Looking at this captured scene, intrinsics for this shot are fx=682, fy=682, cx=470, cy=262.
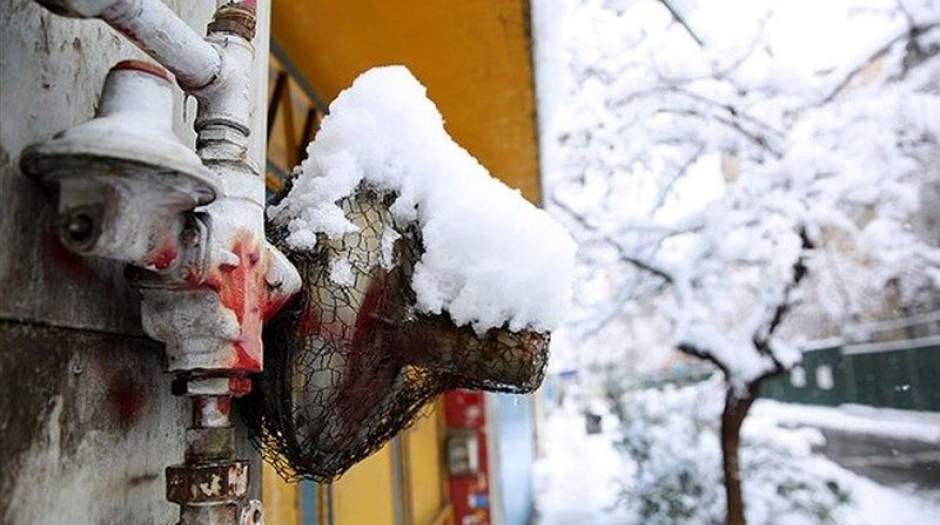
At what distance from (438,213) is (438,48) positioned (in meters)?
1.68

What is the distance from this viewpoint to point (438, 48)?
8.46 ft

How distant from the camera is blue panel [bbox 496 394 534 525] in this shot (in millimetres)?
8461

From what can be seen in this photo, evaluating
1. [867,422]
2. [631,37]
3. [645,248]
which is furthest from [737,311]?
[867,422]

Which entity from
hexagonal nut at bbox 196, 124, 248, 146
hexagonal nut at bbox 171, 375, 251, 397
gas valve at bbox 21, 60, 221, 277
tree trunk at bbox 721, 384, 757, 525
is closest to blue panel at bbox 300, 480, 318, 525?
hexagonal nut at bbox 171, 375, 251, 397

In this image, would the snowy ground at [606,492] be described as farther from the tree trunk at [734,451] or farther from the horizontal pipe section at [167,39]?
the horizontal pipe section at [167,39]

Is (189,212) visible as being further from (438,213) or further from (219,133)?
(438,213)

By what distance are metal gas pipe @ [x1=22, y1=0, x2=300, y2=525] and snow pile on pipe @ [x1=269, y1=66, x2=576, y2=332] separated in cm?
18

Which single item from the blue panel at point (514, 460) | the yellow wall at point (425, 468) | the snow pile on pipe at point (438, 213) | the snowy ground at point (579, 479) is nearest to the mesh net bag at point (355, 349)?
the snow pile on pipe at point (438, 213)

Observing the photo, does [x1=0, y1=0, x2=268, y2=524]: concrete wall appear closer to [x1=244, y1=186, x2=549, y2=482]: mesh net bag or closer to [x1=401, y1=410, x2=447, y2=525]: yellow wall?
[x1=244, y1=186, x2=549, y2=482]: mesh net bag

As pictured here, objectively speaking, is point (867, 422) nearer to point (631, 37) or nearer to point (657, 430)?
point (657, 430)

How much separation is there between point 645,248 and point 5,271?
25.3 feet

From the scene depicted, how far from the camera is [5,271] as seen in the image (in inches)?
25.5

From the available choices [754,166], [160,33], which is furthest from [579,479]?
[160,33]

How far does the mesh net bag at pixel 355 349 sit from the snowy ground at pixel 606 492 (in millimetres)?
7735
